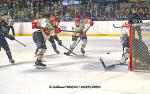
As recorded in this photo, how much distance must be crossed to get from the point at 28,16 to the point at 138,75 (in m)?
13.9

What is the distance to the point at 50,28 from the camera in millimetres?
10258

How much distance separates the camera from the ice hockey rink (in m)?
7.26

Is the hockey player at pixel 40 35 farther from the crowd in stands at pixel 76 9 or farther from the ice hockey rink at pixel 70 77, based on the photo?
the crowd in stands at pixel 76 9

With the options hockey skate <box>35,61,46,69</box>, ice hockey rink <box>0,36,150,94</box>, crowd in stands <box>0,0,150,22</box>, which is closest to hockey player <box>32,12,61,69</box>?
hockey skate <box>35,61,46,69</box>

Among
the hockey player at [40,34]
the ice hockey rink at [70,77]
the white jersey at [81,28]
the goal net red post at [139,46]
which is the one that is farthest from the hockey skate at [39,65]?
the white jersey at [81,28]

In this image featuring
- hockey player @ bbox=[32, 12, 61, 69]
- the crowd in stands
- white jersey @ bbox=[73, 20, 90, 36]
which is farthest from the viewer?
the crowd in stands

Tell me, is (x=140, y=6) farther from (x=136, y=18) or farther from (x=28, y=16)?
(x=28, y=16)

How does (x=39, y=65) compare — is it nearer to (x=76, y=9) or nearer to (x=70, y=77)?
(x=70, y=77)

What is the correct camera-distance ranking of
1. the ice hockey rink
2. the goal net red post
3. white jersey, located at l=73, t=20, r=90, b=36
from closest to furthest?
the ice hockey rink → the goal net red post → white jersey, located at l=73, t=20, r=90, b=36

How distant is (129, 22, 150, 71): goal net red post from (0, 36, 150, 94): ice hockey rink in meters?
0.28

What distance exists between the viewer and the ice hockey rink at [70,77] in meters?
7.26

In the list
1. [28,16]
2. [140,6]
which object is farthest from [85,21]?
[28,16]

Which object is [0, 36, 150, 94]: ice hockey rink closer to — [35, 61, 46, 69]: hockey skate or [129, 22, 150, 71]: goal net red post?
[35, 61, 46, 69]: hockey skate

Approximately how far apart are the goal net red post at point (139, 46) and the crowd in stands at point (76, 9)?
33.3 feet
